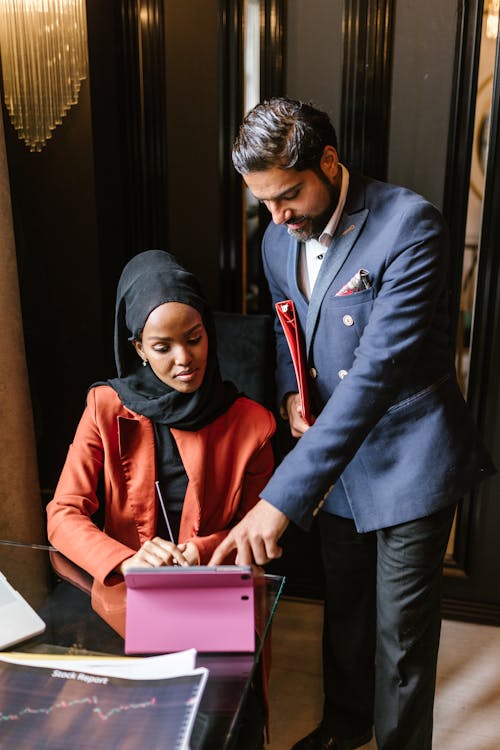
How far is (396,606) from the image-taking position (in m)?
1.53

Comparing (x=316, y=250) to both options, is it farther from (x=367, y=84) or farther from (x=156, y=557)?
(x=156, y=557)

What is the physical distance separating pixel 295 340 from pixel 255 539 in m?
0.47

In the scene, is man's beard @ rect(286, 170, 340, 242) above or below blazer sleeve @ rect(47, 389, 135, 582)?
above

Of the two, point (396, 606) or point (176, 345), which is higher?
point (176, 345)

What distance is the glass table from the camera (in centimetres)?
105

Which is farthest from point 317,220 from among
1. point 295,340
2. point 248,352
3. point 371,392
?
point 248,352

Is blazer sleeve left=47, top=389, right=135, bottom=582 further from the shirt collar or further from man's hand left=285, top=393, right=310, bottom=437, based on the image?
the shirt collar

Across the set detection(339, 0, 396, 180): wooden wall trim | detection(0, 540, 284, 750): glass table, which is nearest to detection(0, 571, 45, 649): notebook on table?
detection(0, 540, 284, 750): glass table

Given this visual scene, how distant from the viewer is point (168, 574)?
1.08m

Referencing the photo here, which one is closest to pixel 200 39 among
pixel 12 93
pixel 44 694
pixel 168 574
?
pixel 12 93

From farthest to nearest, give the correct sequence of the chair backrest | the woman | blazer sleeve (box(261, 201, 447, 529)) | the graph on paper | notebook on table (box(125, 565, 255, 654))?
the chair backrest → the woman → blazer sleeve (box(261, 201, 447, 529)) → notebook on table (box(125, 565, 255, 654)) → the graph on paper

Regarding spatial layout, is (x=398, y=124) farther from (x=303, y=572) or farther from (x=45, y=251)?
(x=303, y=572)

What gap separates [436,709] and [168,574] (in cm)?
125

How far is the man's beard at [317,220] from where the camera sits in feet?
4.68
